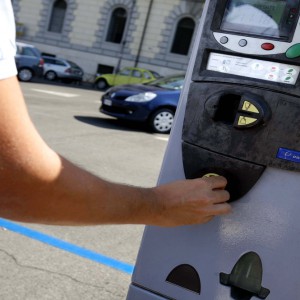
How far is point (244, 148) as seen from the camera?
1.37 meters

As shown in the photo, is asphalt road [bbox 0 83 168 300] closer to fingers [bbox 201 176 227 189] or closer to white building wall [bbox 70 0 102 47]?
fingers [bbox 201 176 227 189]

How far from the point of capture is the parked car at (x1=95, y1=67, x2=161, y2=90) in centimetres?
1764

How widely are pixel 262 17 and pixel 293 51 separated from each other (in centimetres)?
15

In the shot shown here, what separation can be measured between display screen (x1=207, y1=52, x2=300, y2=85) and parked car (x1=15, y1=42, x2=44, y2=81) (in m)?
14.0

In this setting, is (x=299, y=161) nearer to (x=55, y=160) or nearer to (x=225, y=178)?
(x=225, y=178)

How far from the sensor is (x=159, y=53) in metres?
23.2

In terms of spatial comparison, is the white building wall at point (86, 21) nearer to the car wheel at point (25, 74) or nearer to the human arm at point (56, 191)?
the car wheel at point (25, 74)

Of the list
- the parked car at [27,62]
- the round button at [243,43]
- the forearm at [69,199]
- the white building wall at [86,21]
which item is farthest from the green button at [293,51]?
the white building wall at [86,21]

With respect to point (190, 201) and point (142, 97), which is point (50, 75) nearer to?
point (142, 97)

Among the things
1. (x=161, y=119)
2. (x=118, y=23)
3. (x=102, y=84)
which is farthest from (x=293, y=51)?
(x=118, y=23)

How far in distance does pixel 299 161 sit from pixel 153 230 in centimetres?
55

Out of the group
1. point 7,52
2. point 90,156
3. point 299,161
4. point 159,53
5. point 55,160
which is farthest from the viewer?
point 159,53

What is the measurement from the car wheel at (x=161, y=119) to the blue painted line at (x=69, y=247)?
512 centimetres

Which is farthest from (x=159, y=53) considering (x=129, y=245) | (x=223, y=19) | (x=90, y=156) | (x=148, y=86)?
(x=223, y=19)
